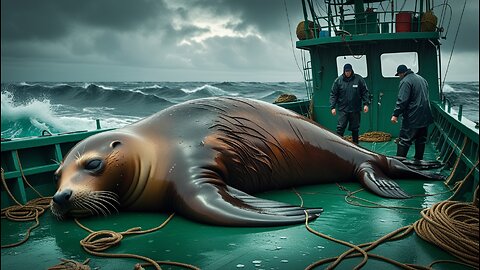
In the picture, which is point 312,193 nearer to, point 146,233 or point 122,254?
point 146,233

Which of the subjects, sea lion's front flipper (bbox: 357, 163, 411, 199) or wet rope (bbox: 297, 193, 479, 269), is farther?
sea lion's front flipper (bbox: 357, 163, 411, 199)

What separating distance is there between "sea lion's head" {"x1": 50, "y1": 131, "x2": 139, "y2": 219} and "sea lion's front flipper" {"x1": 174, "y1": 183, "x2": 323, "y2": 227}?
625mm

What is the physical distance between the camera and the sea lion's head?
3.98 m

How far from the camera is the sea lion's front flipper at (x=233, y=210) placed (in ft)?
12.1

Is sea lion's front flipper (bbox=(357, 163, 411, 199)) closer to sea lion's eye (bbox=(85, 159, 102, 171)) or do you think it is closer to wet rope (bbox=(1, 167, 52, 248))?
sea lion's eye (bbox=(85, 159, 102, 171))

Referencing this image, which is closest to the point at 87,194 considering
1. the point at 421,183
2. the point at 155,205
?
the point at 155,205

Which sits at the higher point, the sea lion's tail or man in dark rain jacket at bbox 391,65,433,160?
man in dark rain jacket at bbox 391,65,433,160

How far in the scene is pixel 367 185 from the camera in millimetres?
4816

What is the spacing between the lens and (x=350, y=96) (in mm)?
7340

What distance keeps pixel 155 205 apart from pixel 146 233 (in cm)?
59

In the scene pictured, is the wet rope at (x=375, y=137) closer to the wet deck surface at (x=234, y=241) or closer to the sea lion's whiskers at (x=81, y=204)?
the wet deck surface at (x=234, y=241)

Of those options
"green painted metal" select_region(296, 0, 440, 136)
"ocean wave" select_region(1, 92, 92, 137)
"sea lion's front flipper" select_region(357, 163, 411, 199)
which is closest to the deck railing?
"green painted metal" select_region(296, 0, 440, 136)

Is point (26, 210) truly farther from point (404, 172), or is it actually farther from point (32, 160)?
point (404, 172)

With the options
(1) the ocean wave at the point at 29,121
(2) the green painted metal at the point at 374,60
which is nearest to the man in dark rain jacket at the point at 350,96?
(2) the green painted metal at the point at 374,60
